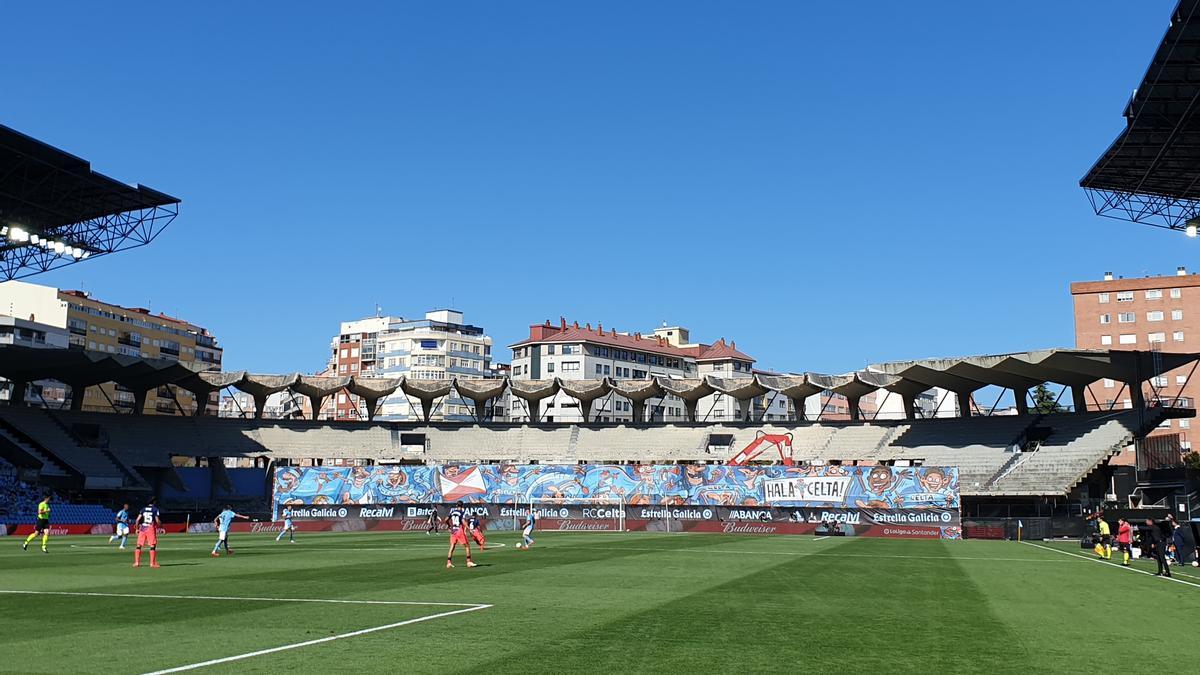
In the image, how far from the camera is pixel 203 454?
285 ft

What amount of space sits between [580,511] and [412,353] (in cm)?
11036

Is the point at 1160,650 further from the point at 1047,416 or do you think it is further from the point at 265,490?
the point at 265,490

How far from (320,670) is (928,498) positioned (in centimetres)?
5624

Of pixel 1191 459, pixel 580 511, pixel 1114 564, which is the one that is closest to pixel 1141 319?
pixel 1191 459

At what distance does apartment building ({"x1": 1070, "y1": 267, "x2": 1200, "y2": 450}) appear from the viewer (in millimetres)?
117062

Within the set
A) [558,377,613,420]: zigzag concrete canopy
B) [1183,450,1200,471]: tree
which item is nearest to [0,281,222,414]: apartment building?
[558,377,613,420]: zigzag concrete canopy

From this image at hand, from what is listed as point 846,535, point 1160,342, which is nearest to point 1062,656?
point 846,535

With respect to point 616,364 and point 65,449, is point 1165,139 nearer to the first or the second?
point 65,449

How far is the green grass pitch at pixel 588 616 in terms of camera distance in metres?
13.5

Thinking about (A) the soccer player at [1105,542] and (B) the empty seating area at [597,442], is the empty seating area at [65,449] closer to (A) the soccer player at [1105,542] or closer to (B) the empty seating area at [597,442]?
(B) the empty seating area at [597,442]

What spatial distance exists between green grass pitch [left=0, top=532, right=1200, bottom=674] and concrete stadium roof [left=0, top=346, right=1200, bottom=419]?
40742mm

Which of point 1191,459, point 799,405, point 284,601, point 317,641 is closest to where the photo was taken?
point 317,641

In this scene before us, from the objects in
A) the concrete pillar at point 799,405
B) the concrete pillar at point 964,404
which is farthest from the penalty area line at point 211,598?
the concrete pillar at point 799,405

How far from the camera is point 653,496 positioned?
233ft
